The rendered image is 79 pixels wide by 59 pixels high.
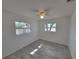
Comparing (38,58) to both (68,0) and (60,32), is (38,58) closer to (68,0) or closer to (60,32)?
(68,0)

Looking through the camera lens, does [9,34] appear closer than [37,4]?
No

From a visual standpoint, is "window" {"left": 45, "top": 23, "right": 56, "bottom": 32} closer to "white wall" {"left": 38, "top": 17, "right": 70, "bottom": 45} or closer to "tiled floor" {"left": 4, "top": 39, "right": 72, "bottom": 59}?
"white wall" {"left": 38, "top": 17, "right": 70, "bottom": 45}

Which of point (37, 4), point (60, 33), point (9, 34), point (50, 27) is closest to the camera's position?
point (37, 4)

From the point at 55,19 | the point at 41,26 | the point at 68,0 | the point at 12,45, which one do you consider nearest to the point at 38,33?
the point at 41,26

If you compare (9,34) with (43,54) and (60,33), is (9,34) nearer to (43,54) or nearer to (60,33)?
(43,54)

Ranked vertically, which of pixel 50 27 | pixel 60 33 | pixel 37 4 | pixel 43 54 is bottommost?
pixel 43 54

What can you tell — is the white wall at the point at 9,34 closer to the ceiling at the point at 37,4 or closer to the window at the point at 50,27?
the ceiling at the point at 37,4

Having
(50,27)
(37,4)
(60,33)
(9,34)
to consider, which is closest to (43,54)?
(9,34)

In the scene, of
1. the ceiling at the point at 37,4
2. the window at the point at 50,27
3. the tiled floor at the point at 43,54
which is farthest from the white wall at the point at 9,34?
the window at the point at 50,27

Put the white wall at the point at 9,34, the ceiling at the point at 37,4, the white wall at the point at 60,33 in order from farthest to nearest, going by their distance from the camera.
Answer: the white wall at the point at 60,33 < the white wall at the point at 9,34 < the ceiling at the point at 37,4

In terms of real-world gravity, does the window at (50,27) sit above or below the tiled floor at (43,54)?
above

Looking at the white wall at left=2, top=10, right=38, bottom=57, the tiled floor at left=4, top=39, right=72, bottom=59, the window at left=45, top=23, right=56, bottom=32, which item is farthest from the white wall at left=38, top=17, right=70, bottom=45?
the white wall at left=2, top=10, right=38, bottom=57

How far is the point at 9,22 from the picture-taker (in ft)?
Answer: 12.3

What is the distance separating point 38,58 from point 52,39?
391cm
